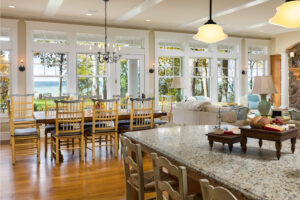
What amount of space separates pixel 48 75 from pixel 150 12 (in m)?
3.17

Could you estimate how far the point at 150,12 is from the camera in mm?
6902

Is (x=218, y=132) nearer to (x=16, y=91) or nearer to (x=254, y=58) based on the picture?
(x=16, y=91)

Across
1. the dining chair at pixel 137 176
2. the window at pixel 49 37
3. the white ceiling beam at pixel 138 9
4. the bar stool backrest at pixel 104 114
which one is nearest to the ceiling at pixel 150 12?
the white ceiling beam at pixel 138 9

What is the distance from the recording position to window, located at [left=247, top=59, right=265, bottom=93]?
1062 cm

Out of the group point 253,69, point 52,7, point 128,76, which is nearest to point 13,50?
point 52,7

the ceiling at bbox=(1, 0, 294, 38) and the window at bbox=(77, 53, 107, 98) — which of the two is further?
the window at bbox=(77, 53, 107, 98)

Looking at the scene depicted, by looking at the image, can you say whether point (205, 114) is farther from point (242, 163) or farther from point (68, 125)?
point (242, 163)

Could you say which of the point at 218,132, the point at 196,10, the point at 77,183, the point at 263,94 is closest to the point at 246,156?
the point at 218,132

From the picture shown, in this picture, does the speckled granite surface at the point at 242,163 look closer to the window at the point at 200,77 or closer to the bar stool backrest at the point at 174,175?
the bar stool backrest at the point at 174,175

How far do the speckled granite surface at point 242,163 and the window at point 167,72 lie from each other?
258 inches

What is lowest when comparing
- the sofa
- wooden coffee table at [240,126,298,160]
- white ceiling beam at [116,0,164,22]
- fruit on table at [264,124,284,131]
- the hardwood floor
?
the hardwood floor

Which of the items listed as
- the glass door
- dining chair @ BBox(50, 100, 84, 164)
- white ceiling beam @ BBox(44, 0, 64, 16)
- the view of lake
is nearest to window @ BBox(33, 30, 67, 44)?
white ceiling beam @ BBox(44, 0, 64, 16)

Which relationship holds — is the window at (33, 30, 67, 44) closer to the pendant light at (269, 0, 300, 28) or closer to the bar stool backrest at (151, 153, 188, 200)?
the pendant light at (269, 0, 300, 28)

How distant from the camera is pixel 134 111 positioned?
534cm
